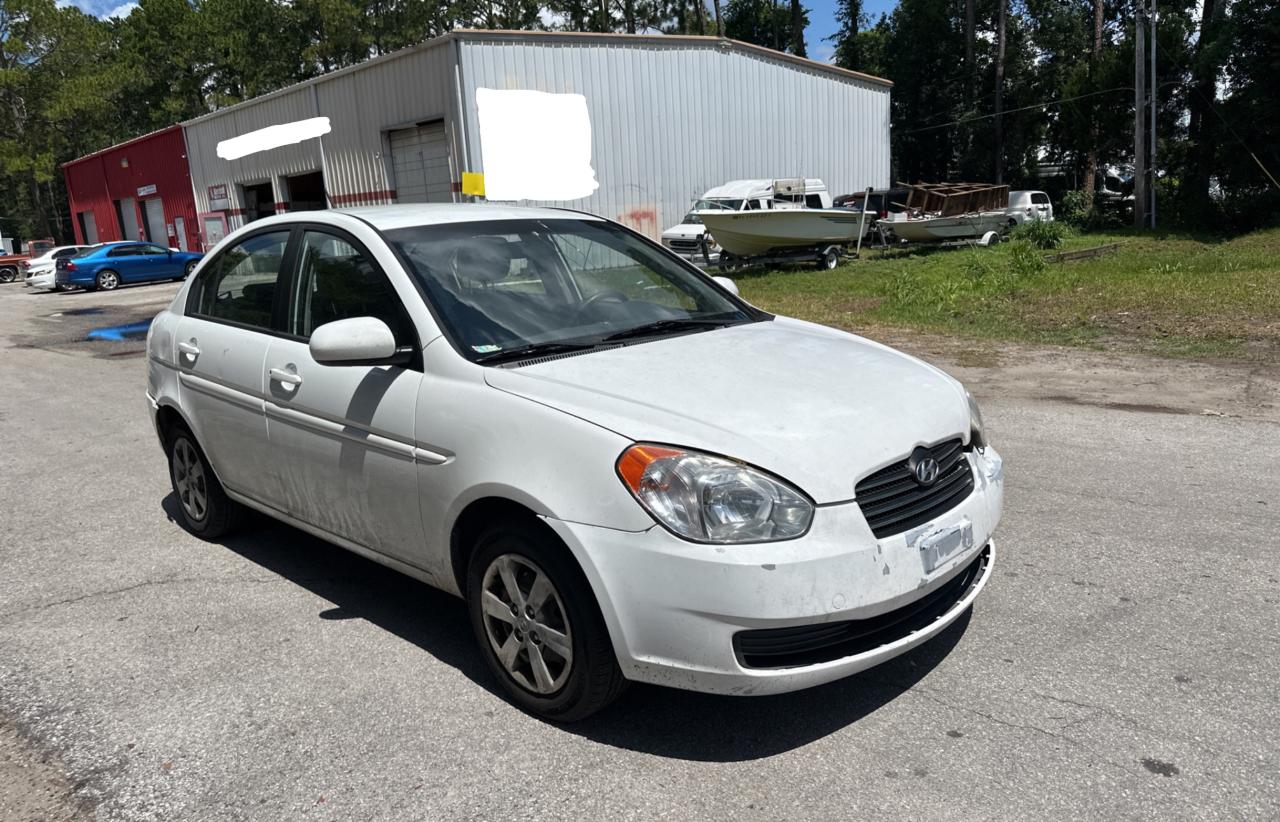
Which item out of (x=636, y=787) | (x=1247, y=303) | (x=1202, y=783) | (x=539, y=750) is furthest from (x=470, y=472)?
(x=1247, y=303)

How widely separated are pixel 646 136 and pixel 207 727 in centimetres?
2174

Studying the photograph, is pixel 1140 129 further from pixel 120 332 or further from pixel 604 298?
pixel 604 298

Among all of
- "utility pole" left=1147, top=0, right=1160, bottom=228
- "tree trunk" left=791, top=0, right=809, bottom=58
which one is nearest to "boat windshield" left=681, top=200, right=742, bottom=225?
"utility pole" left=1147, top=0, right=1160, bottom=228

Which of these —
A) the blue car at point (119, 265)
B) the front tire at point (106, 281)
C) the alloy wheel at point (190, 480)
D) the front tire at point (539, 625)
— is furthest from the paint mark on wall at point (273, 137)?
the front tire at point (539, 625)

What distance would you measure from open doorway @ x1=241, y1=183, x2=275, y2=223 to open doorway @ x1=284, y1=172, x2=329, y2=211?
1771 millimetres

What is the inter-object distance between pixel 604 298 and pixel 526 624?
1517mm

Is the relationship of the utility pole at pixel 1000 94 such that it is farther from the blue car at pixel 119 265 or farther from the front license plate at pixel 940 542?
the front license plate at pixel 940 542

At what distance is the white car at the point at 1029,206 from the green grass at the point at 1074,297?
8898mm

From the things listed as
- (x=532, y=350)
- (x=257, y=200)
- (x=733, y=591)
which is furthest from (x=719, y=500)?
(x=257, y=200)

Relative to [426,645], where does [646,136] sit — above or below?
above

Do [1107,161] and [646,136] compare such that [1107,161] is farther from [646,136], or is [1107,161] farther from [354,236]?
[354,236]

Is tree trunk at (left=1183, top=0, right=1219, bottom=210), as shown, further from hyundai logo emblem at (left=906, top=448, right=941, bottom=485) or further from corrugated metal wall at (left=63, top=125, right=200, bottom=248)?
corrugated metal wall at (left=63, top=125, right=200, bottom=248)

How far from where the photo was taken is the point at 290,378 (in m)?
3.97

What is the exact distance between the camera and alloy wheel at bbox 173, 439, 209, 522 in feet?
16.4
